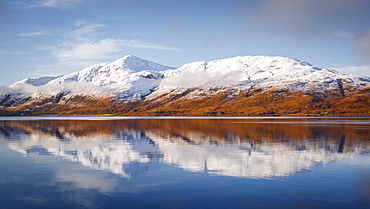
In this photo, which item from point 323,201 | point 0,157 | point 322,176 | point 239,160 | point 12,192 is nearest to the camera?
point 323,201

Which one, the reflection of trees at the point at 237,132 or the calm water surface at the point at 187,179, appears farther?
the reflection of trees at the point at 237,132

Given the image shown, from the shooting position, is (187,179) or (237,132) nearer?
(187,179)

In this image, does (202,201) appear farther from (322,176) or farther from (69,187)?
(322,176)

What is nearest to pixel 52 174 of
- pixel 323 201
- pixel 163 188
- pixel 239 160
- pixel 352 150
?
pixel 163 188

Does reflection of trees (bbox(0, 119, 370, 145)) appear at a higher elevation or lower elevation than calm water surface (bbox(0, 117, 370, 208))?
higher

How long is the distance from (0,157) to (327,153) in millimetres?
33601

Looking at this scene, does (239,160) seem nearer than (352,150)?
Yes

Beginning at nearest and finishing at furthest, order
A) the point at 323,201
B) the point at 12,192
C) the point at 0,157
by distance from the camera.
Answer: the point at 323,201
the point at 12,192
the point at 0,157

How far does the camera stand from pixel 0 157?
32.1 m

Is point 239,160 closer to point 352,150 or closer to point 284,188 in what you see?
point 284,188

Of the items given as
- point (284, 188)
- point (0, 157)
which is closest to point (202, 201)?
point (284, 188)

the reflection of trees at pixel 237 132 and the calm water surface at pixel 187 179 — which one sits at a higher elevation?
the reflection of trees at pixel 237 132

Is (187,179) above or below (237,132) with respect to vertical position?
below

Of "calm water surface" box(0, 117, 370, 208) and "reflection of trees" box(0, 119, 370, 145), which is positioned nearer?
"calm water surface" box(0, 117, 370, 208)
